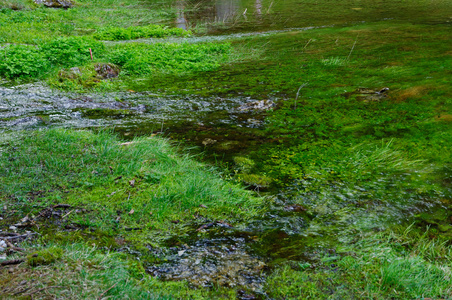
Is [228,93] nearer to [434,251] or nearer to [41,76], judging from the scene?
[41,76]

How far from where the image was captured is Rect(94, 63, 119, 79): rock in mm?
9500

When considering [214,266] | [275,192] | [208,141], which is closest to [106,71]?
[208,141]

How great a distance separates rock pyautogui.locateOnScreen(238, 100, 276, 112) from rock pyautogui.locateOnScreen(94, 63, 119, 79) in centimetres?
398

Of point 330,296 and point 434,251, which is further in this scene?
A: point 434,251

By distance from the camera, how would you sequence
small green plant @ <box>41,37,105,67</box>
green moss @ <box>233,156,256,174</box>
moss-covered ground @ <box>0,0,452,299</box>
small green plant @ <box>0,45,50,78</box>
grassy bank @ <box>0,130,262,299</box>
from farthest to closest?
1. small green plant @ <box>41,37,105,67</box>
2. small green plant @ <box>0,45,50,78</box>
3. green moss @ <box>233,156,256,174</box>
4. moss-covered ground @ <box>0,0,452,299</box>
5. grassy bank @ <box>0,130,262,299</box>

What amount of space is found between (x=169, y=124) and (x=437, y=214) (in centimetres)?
454

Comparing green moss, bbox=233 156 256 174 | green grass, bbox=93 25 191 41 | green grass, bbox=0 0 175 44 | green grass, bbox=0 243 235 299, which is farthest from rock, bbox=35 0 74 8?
green grass, bbox=0 243 235 299

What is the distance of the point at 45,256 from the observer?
295cm

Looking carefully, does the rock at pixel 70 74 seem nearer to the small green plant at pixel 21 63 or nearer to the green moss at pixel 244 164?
the small green plant at pixel 21 63

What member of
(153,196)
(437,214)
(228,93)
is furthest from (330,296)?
(228,93)

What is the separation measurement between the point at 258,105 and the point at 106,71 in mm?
4380

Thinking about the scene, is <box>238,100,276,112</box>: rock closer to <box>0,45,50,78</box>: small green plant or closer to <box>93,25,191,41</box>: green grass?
<box>0,45,50,78</box>: small green plant

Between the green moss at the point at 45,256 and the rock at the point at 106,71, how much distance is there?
7.07 metres

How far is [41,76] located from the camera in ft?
29.2
